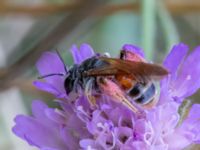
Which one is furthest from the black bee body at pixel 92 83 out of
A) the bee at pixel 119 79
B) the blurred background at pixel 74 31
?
the blurred background at pixel 74 31

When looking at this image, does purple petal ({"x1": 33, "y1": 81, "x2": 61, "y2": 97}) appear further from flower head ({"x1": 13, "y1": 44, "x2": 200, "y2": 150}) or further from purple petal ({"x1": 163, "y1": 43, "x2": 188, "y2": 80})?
purple petal ({"x1": 163, "y1": 43, "x2": 188, "y2": 80})

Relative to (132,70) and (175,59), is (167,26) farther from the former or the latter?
(132,70)

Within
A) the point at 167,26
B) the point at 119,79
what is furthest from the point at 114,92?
the point at 167,26

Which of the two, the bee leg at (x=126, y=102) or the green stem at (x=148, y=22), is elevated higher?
the green stem at (x=148, y=22)

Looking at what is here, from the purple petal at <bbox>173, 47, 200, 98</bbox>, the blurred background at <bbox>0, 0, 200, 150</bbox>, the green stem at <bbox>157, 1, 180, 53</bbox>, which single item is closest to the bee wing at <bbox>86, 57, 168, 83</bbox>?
the purple petal at <bbox>173, 47, 200, 98</bbox>

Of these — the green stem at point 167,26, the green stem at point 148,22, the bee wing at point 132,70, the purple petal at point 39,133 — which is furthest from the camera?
the green stem at point 167,26

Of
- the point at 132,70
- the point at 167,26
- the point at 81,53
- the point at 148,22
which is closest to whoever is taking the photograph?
the point at 132,70

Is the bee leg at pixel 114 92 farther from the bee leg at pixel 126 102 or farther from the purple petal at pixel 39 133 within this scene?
the purple petal at pixel 39 133

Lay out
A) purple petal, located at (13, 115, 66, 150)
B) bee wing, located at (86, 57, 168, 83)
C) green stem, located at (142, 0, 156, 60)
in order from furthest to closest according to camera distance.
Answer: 1. green stem, located at (142, 0, 156, 60)
2. purple petal, located at (13, 115, 66, 150)
3. bee wing, located at (86, 57, 168, 83)
